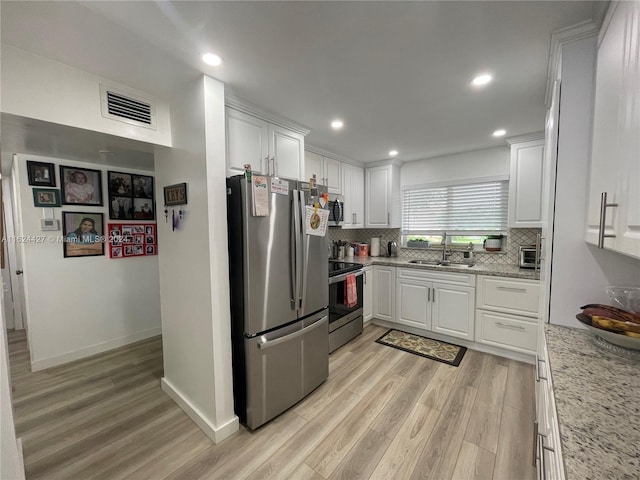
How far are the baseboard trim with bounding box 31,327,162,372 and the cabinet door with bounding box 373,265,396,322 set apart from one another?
120 inches

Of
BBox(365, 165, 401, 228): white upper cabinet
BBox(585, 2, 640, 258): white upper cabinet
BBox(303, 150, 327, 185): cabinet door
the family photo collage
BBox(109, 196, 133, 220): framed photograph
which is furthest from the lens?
BBox(365, 165, 401, 228): white upper cabinet

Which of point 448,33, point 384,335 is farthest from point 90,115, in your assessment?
point 384,335

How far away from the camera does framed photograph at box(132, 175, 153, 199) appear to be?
3.19 metres

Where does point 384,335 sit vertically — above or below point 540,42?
below

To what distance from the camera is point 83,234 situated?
2840mm

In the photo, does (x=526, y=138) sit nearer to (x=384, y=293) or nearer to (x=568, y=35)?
(x=568, y=35)

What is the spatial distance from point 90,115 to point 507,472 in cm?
330

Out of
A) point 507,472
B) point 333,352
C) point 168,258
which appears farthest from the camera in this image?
point 333,352

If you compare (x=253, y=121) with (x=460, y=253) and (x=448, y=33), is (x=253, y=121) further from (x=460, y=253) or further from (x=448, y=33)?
(x=460, y=253)

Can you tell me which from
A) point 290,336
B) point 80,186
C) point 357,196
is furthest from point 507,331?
point 80,186

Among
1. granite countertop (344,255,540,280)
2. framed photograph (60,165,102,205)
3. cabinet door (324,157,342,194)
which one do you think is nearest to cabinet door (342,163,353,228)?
cabinet door (324,157,342,194)

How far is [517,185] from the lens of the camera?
2920 millimetres

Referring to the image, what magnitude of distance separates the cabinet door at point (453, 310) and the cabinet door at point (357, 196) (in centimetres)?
147

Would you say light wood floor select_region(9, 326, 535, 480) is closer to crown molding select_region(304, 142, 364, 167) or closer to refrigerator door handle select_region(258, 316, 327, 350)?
refrigerator door handle select_region(258, 316, 327, 350)
